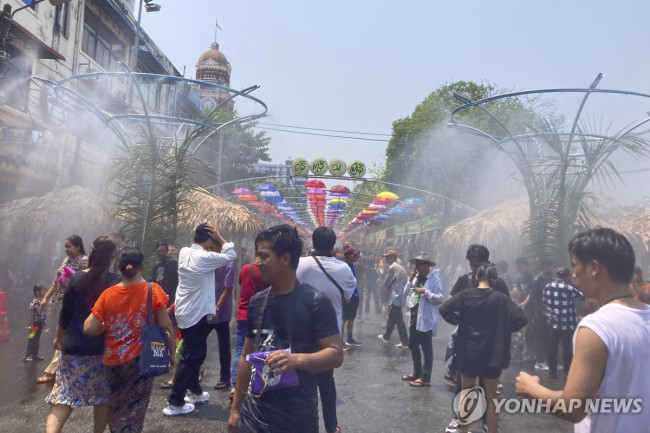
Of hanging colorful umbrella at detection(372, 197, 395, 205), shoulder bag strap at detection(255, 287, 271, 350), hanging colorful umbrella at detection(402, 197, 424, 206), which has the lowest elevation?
shoulder bag strap at detection(255, 287, 271, 350)

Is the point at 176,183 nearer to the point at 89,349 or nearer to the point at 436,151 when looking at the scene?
the point at 89,349

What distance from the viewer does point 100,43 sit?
21.6m

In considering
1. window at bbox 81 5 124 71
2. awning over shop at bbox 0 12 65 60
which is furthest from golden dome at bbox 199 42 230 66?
awning over shop at bbox 0 12 65 60

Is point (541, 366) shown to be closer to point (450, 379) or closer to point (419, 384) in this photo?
point (450, 379)

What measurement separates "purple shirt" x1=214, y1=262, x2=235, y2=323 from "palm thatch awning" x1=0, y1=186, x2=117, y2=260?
669cm

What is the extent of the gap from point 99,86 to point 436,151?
51.3ft

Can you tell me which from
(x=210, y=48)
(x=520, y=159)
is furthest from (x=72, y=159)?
(x=210, y=48)

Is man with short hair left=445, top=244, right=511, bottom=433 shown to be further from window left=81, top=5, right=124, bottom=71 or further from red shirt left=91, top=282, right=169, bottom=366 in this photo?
window left=81, top=5, right=124, bottom=71

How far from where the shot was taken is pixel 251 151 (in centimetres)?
4081

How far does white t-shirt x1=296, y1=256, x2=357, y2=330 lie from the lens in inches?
172

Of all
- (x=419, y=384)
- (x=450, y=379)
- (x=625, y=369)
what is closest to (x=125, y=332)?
(x=625, y=369)

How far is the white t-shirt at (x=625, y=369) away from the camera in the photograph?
1.85 metres

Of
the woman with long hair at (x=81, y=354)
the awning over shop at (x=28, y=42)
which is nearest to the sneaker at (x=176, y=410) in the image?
the woman with long hair at (x=81, y=354)

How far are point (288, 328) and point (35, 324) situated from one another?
5636mm
